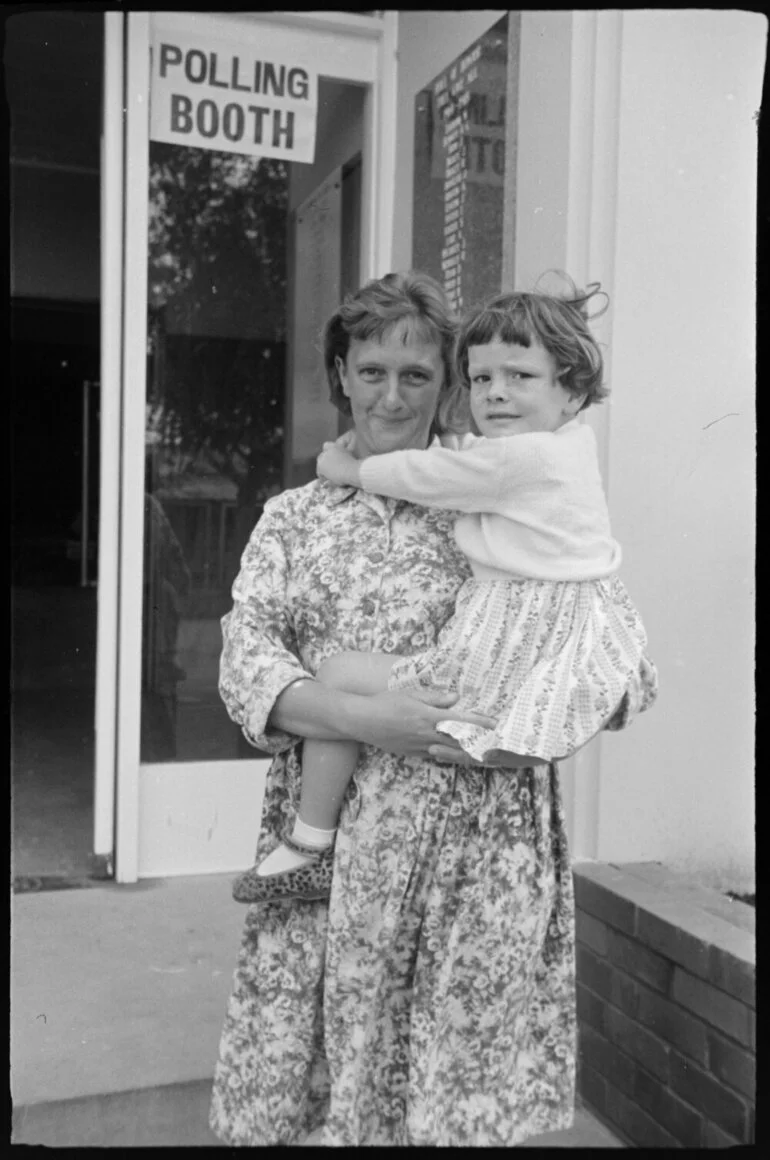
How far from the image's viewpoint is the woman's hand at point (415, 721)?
167cm

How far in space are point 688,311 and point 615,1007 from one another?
5.41 feet

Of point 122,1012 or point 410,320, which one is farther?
point 122,1012

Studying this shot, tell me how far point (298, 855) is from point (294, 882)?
44 mm

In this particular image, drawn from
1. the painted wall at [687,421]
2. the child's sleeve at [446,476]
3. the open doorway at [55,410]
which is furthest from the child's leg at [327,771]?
the open doorway at [55,410]

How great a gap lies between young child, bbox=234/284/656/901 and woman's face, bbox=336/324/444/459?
0.09 metres

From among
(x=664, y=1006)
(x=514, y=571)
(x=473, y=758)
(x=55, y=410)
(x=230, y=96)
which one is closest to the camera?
(x=473, y=758)

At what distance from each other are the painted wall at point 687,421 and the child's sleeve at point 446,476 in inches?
36.3

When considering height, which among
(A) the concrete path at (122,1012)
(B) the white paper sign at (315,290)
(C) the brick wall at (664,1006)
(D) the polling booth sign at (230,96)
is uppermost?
(D) the polling booth sign at (230,96)

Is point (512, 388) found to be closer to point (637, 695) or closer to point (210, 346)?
point (637, 695)

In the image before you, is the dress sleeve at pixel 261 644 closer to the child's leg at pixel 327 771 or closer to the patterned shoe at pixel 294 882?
the child's leg at pixel 327 771

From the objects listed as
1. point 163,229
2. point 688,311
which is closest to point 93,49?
point 163,229

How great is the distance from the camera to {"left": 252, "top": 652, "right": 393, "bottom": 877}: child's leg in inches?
68.5

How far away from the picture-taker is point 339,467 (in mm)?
1895

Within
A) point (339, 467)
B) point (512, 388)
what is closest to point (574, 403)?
point (512, 388)
